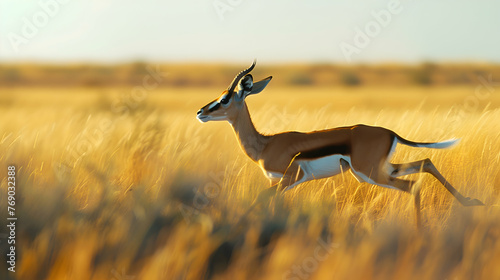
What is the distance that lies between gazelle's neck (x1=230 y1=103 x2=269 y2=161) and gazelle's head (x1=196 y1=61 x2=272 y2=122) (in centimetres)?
7

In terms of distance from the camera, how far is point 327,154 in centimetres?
446

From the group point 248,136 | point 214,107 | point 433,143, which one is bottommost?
point 433,143

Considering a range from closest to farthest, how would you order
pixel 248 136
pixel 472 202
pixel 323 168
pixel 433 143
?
pixel 472 202 → pixel 323 168 → pixel 433 143 → pixel 248 136

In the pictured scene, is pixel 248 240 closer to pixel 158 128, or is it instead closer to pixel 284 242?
pixel 284 242

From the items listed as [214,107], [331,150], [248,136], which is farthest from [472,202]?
[214,107]

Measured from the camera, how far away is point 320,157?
14.6ft

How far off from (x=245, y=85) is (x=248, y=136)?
17.4 inches

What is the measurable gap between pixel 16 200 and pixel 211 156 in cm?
269

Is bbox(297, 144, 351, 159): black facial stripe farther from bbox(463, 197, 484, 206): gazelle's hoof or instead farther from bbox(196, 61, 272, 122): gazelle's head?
bbox(463, 197, 484, 206): gazelle's hoof

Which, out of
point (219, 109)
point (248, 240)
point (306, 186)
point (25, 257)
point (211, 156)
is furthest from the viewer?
point (211, 156)

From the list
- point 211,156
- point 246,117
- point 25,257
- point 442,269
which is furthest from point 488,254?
point 211,156

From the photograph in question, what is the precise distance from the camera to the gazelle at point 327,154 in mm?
4430

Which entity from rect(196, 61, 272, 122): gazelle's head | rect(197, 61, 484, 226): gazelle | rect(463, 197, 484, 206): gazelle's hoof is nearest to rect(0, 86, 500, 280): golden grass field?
rect(463, 197, 484, 206): gazelle's hoof

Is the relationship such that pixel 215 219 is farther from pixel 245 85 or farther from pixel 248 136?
pixel 245 85
